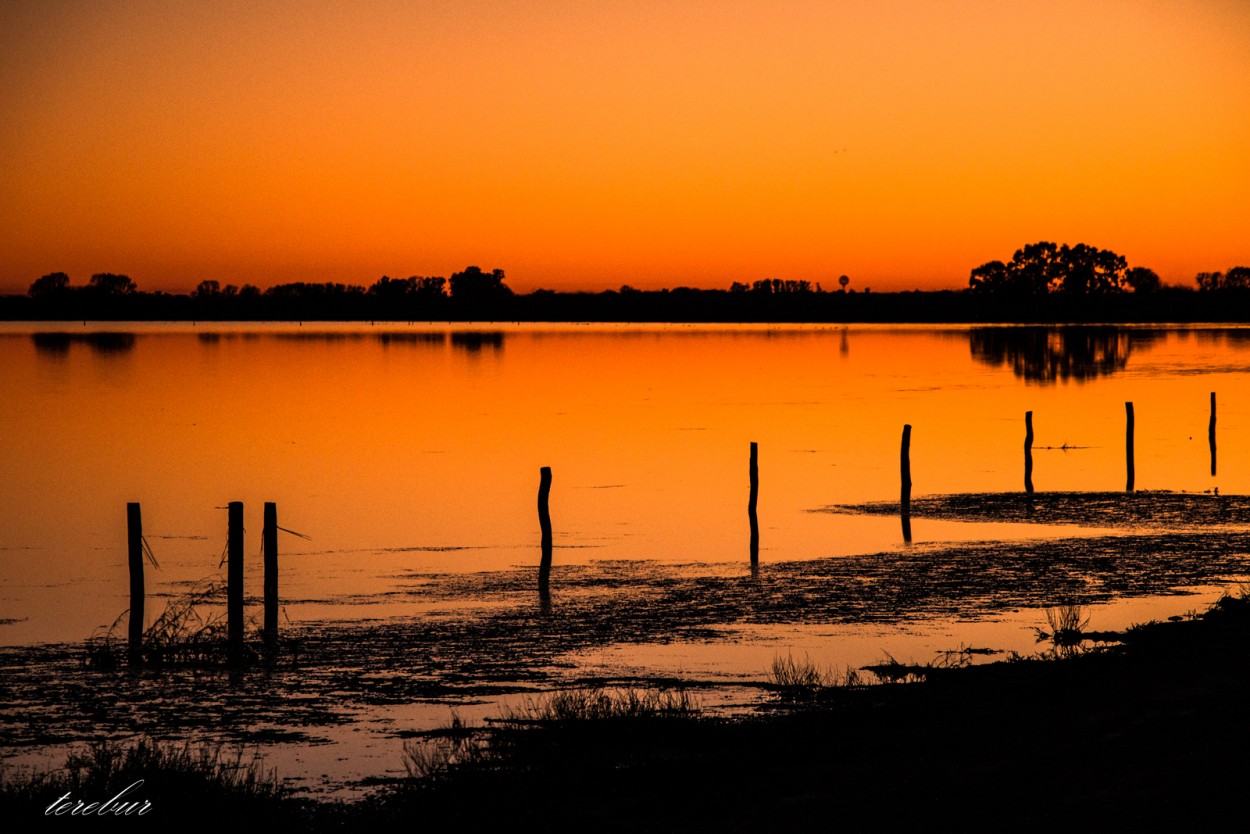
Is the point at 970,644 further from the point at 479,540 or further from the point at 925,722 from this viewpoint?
the point at 479,540

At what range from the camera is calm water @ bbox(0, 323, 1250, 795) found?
2719cm

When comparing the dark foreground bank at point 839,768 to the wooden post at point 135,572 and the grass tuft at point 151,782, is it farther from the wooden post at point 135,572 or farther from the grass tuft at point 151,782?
the wooden post at point 135,572

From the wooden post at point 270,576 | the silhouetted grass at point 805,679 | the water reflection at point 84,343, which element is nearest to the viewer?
the silhouetted grass at point 805,679

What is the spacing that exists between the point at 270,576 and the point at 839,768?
12356 mm

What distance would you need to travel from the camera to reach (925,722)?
14219 mm

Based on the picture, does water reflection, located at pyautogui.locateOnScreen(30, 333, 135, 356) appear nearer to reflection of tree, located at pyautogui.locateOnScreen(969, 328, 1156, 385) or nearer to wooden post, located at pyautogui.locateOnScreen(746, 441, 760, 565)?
reflection of tree, located at pyautogui.locateOnScreen(969, 328, 1156, 385)

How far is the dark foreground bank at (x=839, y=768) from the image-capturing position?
11.2 meters

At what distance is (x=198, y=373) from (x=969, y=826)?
113457 millimetres

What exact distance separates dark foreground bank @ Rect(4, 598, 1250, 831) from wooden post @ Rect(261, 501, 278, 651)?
7082 millimetres

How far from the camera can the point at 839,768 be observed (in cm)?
1262

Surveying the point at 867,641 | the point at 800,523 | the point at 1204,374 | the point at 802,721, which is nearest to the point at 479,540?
the point at 800,523

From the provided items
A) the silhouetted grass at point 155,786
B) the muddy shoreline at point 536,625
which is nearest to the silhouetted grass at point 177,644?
the muddy shoreline at point 536,625

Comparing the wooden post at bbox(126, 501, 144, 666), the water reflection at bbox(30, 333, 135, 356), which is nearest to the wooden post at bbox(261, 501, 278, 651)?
the wooden post at bbox(126, 501, 144, 666)

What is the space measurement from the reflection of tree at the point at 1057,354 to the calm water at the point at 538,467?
1463 millimetres
